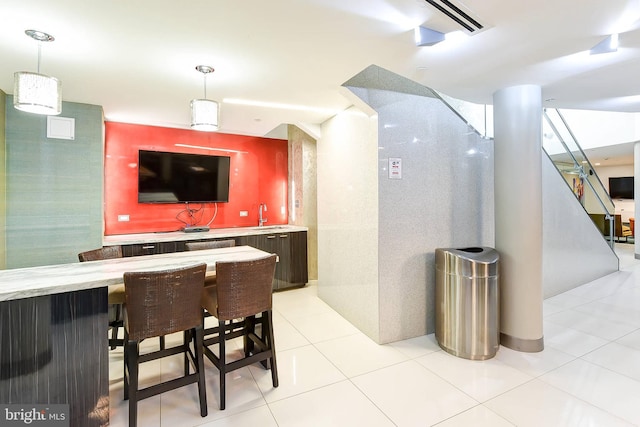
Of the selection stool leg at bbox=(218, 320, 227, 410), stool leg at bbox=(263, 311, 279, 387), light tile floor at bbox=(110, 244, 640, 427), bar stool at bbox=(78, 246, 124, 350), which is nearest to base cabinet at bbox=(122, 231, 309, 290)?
light tile floor at bbox=(110, 244, 640, 427)

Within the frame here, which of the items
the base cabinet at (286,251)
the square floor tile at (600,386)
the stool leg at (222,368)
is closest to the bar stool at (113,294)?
the stool leg at (222,368)

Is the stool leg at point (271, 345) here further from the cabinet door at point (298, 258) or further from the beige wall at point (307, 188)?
the beige wall at point (307, 188)

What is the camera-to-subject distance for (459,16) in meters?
1.71

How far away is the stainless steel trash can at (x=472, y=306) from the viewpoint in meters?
2.71

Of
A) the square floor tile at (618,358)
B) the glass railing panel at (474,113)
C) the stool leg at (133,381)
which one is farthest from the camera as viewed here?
the glass railing panel at (474,113)

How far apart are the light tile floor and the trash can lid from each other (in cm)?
80

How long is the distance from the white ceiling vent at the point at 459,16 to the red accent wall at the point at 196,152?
403cm

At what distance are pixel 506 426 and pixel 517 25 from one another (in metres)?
2.53

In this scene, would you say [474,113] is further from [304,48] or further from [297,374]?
[297,374]

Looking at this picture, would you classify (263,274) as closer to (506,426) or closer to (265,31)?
(265,31)

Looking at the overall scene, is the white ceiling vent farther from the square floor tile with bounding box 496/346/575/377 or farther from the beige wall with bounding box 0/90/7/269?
the beige wall with bounding box 0/90/7/269

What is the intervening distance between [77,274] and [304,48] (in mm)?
2229

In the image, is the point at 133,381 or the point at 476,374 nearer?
the point at 133,381

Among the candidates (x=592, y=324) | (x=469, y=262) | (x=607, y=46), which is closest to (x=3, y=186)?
(x=469, y=262)
